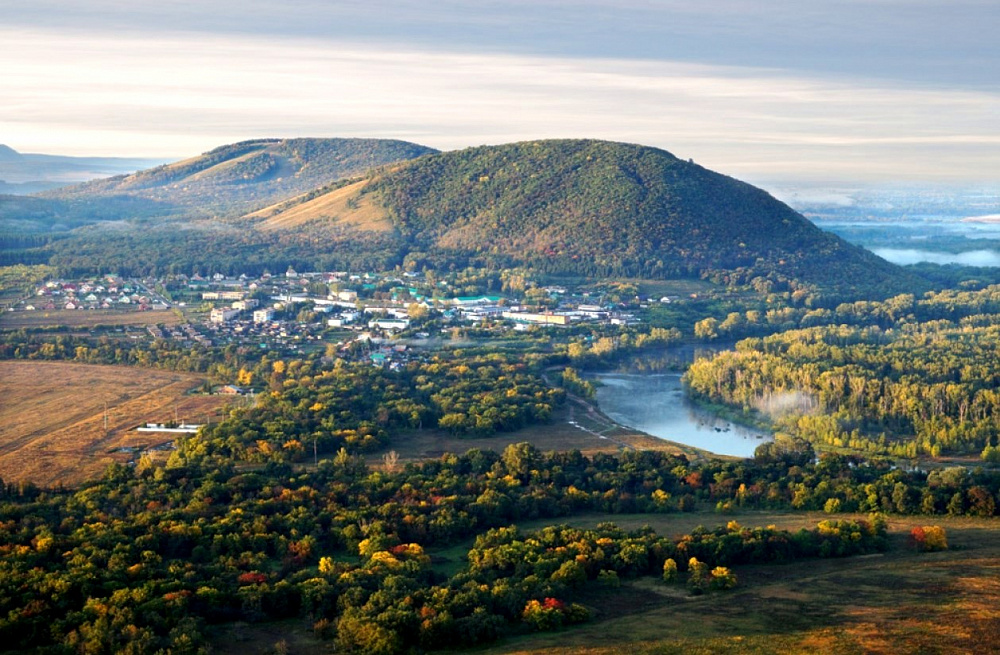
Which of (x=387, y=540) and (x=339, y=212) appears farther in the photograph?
(x=339, y=212)

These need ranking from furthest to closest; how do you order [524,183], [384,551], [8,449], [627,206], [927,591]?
[524,183], [627,206], [8,449], [384,551], [927,591]

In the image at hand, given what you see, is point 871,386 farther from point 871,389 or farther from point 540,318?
point 540,318

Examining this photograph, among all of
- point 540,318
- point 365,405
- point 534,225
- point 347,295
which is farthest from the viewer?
point 534,225

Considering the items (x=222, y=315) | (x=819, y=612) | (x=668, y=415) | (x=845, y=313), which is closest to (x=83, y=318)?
(x=222, y=315)

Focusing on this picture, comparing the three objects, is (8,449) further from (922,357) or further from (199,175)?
(199,175)

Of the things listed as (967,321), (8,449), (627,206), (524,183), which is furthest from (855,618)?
(524,183)

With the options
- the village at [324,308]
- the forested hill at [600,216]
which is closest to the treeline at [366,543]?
the village at [324,308]

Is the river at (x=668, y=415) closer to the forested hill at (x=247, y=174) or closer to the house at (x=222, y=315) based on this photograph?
the house at (x=222, y=315)
